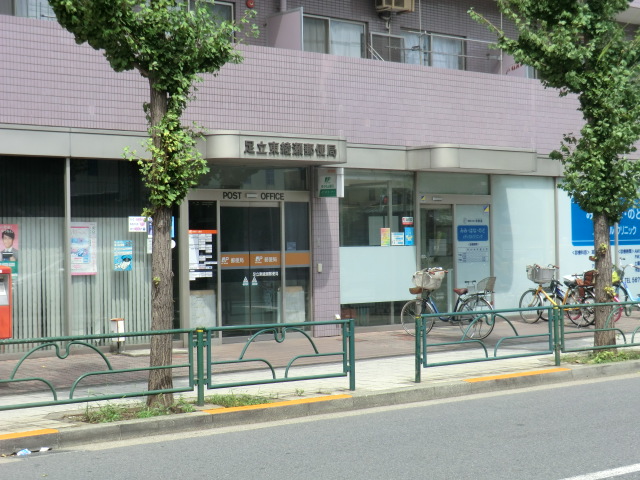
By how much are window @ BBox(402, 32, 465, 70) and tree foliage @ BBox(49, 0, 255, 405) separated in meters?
9.95

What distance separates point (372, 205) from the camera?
1758 cm

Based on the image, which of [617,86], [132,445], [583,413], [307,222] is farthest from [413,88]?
[132,445]

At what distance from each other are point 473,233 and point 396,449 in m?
11.7

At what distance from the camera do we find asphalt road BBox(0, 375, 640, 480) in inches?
277

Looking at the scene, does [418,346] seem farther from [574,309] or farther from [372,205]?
[372,205]

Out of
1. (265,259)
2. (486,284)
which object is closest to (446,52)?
(486,284)

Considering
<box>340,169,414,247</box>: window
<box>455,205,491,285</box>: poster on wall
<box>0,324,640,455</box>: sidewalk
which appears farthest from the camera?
<box>455,205,491,285</box>: poster on wall

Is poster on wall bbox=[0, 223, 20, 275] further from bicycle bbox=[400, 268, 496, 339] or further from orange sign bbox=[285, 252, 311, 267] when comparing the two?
bicycle bbox=[400, 268, 496, 339]

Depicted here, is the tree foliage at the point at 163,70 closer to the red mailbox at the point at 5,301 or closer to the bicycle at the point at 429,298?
the red mailbox at the point at 5,301

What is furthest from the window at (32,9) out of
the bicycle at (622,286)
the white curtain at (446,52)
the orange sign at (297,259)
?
the bicycle at (622,286)

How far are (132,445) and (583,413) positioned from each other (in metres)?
4.78

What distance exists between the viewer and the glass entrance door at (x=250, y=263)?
51.5 feet

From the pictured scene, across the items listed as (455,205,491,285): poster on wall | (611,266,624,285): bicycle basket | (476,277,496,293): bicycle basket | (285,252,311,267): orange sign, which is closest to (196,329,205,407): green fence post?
(285,252,311,267): orange sign

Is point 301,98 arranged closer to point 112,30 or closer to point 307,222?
point 307,222
